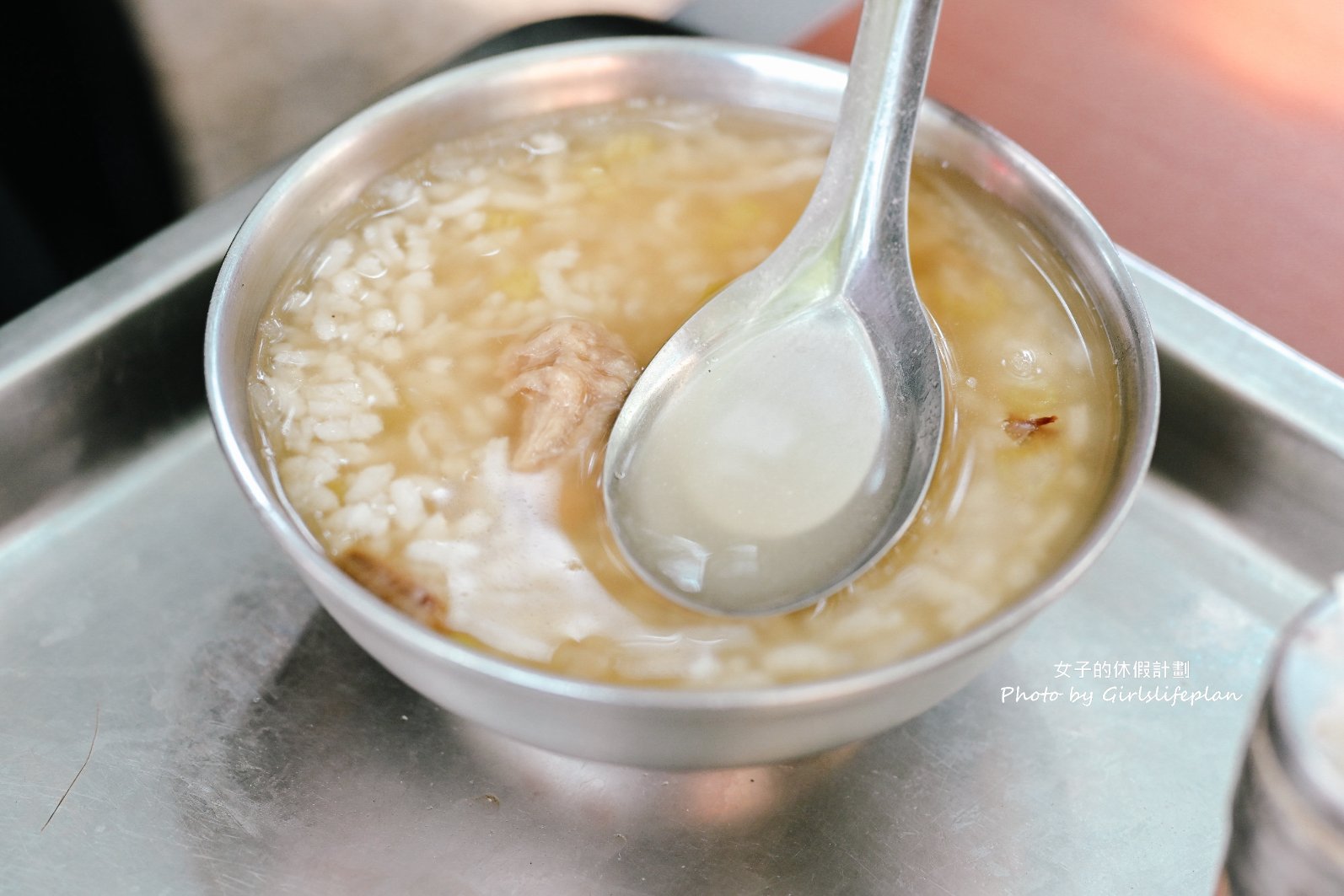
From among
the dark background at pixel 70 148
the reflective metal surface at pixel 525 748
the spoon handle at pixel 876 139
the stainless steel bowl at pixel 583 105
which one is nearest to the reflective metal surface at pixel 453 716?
the reflective metal surface at pixel 525 748

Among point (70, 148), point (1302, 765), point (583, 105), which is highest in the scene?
point (1302, 765)

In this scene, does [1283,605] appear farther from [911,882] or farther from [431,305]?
[431,305]

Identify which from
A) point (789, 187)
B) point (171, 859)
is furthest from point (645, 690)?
point (789, 187)

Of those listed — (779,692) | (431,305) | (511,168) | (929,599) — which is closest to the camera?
(779,692)

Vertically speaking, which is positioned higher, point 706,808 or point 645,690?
point 645,690

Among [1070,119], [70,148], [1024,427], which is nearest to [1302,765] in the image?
[1024,427]

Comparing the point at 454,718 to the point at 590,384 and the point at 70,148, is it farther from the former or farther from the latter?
the point at 70,148
